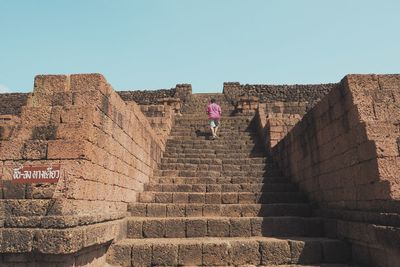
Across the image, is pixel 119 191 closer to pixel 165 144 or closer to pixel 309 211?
pixel 309 211

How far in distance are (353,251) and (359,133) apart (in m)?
1.64

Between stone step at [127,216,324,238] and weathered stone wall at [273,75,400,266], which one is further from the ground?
weathered stone wall at [273,75,400,266]

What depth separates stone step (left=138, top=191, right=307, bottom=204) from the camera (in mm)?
6359

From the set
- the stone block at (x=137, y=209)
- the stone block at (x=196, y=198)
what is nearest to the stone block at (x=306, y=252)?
the stone block at (x=196, y=198)

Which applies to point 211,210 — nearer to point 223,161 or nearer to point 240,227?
point 240,227

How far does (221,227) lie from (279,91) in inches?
636

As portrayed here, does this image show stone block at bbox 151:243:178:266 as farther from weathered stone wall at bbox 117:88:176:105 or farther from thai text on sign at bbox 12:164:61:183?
weathered stone wall at bbox 117:88:176:105

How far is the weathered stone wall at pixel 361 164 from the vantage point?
361 centimetres

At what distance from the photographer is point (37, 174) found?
11.8 feet

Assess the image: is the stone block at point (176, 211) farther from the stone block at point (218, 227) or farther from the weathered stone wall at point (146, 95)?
the weathered stone wall at point (146, 95)

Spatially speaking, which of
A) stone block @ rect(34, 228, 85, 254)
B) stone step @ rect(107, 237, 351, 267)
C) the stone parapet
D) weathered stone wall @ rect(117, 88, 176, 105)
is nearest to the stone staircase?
stone step @ rect(107, 237, 351, 267)

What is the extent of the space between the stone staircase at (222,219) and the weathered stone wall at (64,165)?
0.77 m

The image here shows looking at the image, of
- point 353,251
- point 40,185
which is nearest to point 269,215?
point 353,251

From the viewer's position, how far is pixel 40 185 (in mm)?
3545
